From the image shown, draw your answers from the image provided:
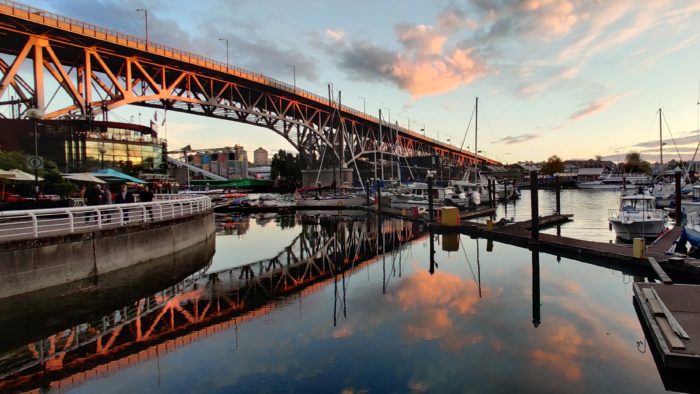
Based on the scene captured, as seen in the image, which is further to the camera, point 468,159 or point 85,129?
point 468,159

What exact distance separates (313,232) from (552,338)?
22.5 metres

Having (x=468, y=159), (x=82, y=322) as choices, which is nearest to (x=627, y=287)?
(x=82, y=322)

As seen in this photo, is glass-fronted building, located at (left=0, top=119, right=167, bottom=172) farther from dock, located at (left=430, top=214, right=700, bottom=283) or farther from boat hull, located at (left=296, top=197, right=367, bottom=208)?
dock, located at (left=430, top=214, right=700, bottom=283)

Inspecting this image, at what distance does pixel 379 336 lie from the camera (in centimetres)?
1029

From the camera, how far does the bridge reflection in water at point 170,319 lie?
848 cm

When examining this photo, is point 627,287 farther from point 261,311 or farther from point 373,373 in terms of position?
point 261,311

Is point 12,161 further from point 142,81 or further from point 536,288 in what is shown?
point 536,288

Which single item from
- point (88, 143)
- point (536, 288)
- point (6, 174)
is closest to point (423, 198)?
point (536, 288)

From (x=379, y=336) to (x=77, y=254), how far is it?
10025 mm

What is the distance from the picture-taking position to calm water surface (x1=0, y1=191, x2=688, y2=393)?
26.2 ft

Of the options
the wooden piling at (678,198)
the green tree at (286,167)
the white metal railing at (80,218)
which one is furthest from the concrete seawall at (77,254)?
the green tree at (286,167)

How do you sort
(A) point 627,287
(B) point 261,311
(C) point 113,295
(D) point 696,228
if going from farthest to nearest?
(D) point 696,228
(A) point 627,287
(C) point 113,295
(B) point 261,311

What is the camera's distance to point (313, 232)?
3122cm

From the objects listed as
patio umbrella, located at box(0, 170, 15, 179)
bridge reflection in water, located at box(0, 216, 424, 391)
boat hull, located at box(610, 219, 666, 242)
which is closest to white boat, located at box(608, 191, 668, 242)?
boat hull, located at box(610, 219, 666, 242)
